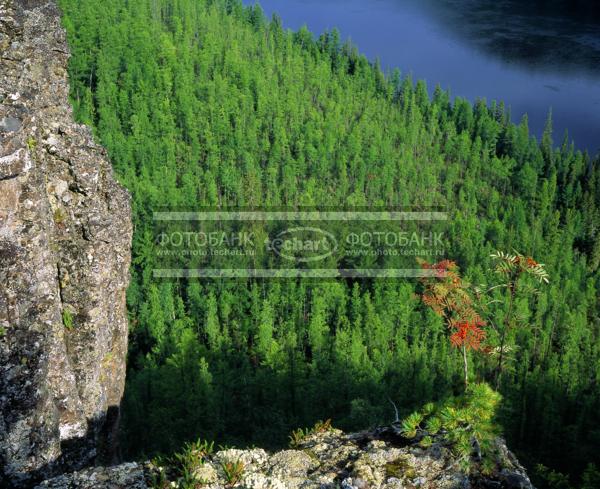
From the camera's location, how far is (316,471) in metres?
13.7

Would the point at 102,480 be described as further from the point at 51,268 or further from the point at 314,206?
the point at 314,206

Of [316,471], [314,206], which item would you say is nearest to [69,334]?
[316,471]

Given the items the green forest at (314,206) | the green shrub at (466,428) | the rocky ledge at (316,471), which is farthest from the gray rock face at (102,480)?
the green forest at (314,206)

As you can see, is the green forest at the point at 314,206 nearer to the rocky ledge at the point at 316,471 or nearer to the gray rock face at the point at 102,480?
the rocky ledge at the point at 316,471

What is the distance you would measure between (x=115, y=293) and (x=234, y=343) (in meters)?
69.8

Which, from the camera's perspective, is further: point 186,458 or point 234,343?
point 234,343

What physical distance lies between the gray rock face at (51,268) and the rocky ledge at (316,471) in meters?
2.84

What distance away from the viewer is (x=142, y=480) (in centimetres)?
1266

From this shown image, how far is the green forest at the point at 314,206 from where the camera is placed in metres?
64.6

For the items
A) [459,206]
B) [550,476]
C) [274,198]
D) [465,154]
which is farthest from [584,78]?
[550,476]

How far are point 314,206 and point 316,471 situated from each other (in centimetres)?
11462

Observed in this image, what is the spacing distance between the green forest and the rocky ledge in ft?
17.0

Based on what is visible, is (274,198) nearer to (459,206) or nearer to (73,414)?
(459,206)

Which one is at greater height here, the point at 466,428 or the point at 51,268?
the point at 51,268
